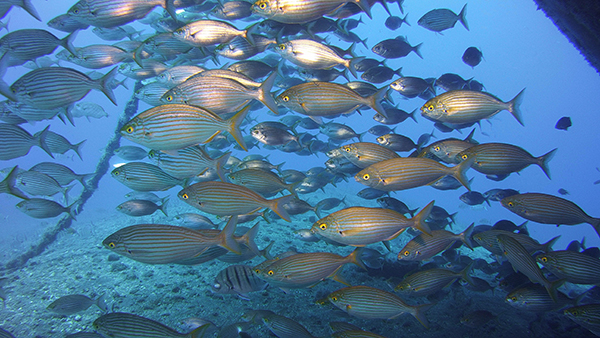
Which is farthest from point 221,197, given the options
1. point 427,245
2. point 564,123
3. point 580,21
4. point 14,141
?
point 564,123

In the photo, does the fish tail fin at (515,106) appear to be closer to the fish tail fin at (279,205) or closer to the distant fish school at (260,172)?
the distant fish school at (260,172)

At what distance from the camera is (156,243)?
2.49 meters

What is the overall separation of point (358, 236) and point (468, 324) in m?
2.61

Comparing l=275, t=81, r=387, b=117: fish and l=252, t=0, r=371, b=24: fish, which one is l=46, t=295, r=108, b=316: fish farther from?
l=252, t=0, r=371, b=24: fish

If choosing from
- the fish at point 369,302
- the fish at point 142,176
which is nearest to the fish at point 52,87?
the fish at point 142,176

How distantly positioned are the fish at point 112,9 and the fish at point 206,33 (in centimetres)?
50

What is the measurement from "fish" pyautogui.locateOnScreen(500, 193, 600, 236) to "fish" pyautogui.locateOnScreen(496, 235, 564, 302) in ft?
2.12

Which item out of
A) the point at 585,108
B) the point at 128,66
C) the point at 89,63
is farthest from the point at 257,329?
the point at 585,108

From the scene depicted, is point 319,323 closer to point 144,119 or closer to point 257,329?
point 257,329

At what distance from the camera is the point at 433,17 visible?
5934mm

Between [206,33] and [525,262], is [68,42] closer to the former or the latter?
[206,33]

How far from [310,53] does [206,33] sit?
1723 mm

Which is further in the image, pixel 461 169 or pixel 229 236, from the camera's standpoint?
pixel 461 169

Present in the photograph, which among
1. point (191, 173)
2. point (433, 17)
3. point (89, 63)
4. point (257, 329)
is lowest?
point (257, 329)
